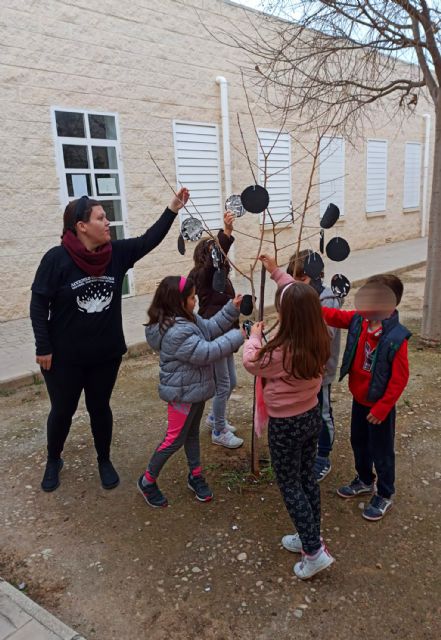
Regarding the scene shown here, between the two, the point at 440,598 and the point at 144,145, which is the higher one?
the point at 144,145

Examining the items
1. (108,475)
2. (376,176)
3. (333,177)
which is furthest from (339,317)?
(376,176)

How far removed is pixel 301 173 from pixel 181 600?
11.2 meters

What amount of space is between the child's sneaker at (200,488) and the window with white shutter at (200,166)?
268 inches

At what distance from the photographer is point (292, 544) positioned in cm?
256

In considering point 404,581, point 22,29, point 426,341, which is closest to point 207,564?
point 404,581

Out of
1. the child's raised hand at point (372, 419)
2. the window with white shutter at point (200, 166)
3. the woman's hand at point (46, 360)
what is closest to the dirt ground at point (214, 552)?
the child's raised hand at point (372, 419)

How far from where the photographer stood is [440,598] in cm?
223

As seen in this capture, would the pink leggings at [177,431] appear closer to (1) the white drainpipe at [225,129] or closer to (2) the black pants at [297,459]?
(2) the black pants at [297,459]

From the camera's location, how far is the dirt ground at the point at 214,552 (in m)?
2.17

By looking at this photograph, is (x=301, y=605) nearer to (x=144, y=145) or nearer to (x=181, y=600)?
(x=181, y=600)

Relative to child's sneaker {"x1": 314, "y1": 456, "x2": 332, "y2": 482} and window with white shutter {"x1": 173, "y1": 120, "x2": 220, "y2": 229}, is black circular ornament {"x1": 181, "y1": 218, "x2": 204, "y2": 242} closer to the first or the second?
child's sneaker {"x1": 314, "y1": 456, "x2": 332, "y2": 482}

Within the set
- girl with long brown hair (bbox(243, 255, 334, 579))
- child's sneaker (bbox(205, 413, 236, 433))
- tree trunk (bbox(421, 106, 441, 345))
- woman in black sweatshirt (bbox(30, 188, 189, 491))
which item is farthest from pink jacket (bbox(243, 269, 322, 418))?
tree trunk (bbox(421, 106, 441, 345))

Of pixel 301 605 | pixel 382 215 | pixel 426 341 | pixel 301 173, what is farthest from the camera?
pixel 382 215

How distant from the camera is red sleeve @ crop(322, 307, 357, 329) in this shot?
2.77 metres
